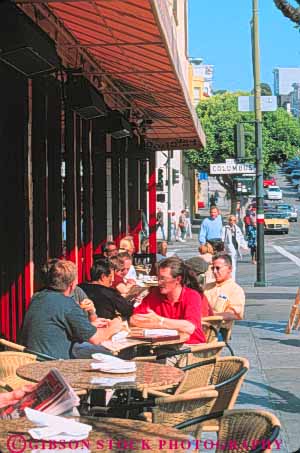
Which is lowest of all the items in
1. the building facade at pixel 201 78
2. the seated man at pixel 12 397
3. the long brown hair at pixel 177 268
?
the seated man at pixel 12 397

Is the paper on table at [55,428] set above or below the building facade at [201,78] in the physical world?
below

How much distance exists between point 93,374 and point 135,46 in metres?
4.38

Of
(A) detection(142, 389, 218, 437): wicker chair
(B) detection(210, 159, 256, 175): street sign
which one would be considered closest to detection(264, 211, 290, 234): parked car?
(B) detection(210, 159, 256, 175): street sign

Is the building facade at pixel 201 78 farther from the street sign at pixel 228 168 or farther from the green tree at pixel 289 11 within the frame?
the green tree at pixel 289 11

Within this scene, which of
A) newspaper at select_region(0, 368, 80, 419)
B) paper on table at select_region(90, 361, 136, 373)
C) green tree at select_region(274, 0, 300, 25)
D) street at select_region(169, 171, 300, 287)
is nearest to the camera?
newspaper at select_region(0, 368, 80, 419)

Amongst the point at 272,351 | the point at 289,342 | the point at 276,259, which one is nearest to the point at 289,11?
the point at 272,351

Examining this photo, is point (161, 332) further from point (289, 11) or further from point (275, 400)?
point (289, 11)

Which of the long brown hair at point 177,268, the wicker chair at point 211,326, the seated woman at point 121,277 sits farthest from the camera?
the seated woman at point 121,277

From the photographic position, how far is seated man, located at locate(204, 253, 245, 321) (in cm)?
960

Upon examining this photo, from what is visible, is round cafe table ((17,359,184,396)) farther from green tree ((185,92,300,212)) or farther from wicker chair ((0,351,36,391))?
green tree ((185,92,300,212))

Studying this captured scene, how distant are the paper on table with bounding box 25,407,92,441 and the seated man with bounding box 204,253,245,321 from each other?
527 centimetres

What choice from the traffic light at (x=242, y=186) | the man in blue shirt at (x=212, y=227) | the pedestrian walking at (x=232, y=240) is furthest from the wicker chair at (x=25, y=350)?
the traffic light at (x=242, y=186)

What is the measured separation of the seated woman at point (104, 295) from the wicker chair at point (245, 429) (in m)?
4.16

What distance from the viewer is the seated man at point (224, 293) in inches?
378
